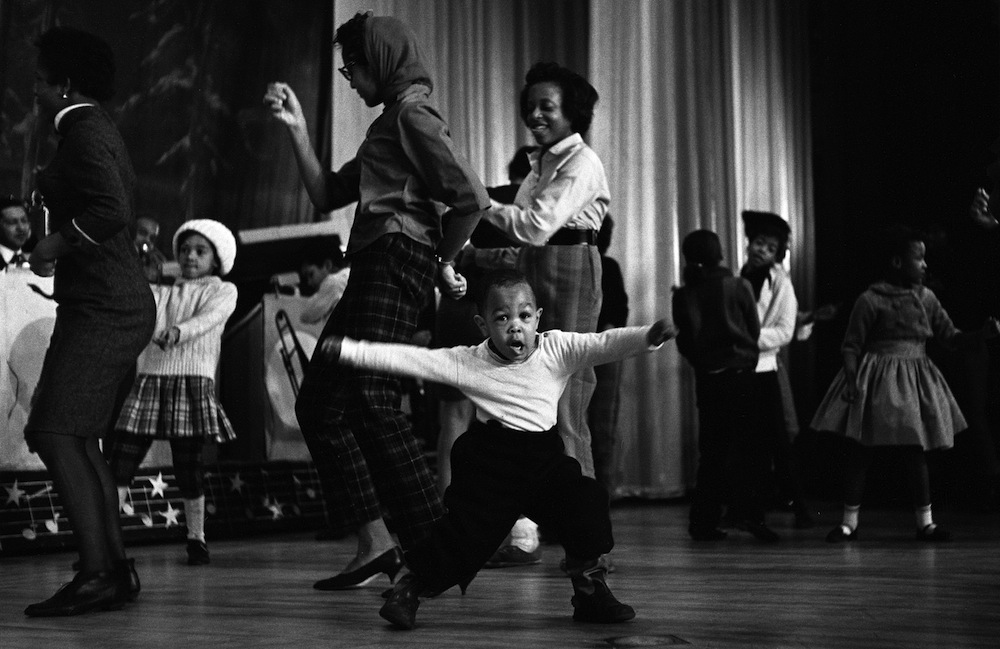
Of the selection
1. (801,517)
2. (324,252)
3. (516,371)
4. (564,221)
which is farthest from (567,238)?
(324,252)

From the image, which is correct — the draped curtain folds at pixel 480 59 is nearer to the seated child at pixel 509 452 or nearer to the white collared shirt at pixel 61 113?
the white collared shirt at pixel 61 113

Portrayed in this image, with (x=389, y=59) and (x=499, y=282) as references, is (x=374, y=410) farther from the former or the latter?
(x=389, y=59)

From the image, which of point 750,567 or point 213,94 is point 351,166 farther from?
point 213,94

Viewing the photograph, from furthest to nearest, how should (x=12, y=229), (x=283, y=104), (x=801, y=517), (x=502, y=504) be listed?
(x=12, y=229), (x=801, y=517), (x=283, y=104), (x=502, y=504)

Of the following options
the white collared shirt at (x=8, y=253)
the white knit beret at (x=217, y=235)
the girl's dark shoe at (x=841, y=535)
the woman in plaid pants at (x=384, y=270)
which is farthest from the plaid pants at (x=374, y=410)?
the white collared shirt at (x=8, y=253)

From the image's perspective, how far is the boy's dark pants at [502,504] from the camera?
2.47m

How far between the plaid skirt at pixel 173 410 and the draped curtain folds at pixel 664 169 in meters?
2.66

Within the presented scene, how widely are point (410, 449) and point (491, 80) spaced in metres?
4.34

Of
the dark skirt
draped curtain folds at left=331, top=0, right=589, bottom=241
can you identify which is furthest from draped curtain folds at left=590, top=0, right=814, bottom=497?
the dark skirt

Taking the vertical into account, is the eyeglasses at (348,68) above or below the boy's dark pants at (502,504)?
above

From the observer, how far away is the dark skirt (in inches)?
105

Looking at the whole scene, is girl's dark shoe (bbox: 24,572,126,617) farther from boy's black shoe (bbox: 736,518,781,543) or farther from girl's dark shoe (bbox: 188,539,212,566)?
boy's black shoe (bbox: 736,518,781,543)

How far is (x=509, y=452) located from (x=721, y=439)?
203cm

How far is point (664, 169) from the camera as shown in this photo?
6.32 meters
